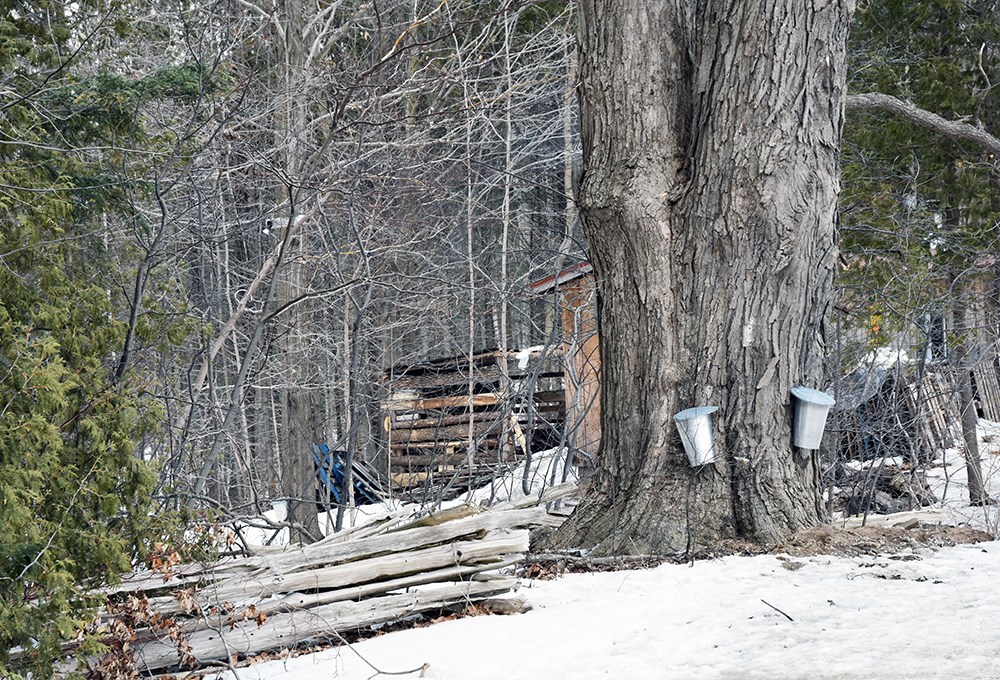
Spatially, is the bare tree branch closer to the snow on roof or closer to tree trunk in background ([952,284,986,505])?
tree trunk in background ([952,284,986,505])

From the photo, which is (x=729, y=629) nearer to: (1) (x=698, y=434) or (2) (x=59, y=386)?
(1) (x=698, y=434)

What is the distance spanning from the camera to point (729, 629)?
393 centimetres

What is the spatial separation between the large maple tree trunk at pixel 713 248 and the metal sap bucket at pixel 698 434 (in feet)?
0.33

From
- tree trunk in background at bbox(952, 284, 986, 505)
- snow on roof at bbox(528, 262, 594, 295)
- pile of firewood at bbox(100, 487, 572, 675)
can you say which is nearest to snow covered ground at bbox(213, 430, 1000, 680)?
pile of firewood at bbox(100, 487, 572, 675)

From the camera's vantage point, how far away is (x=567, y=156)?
16516 millimetres

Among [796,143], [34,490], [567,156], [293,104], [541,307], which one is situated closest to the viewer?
[34,490]

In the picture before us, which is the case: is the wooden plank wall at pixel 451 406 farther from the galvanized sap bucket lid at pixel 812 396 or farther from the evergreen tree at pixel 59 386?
the galvanized sap bucket lid at pixel 812 396

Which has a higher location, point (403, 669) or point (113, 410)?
point (113, 410)

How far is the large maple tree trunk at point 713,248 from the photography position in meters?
5.29

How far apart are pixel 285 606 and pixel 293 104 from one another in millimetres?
9334

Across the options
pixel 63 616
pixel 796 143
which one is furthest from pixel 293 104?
pixel 63 616

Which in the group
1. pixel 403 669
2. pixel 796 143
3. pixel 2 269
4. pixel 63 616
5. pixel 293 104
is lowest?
pixel 403 669

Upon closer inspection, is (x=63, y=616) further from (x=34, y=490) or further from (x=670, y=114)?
(x=670, y=114)

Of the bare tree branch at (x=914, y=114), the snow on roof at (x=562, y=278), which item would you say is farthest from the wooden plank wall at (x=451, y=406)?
the bare tree branch at (x=914, y=114)
